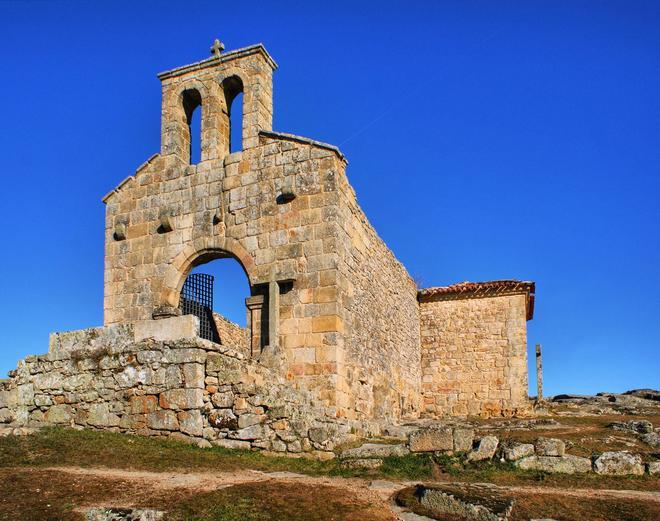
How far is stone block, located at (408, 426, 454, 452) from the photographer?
33.3 feet

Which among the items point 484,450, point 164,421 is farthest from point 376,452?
point 164,421

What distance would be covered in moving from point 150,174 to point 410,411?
10276 mm

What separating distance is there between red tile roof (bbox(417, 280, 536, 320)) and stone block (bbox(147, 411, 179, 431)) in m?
14.1

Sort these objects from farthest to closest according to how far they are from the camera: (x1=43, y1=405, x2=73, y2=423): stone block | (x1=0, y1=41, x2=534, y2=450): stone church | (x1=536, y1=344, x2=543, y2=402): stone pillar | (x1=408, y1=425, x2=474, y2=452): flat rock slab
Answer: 1. (x1=536, y1=344, x2=543, y2=402): stone pillar
2. (x1=43, y1=405, x2=73, y2=423): stone block
3. (x1=0, y1=41, x2=534, y2=450): stone church
4. (x1=408, y1=425, x2=474, y2=452): flat rock slab

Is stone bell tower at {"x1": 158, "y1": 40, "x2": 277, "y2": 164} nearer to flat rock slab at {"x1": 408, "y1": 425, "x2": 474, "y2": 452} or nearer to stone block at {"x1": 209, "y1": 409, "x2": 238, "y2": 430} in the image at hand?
stone block at {"x1": 209, "y1": 409, "x2": 238, "y2": 430}

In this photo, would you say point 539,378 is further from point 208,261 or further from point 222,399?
point 222,399

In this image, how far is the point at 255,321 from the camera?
1401 cm

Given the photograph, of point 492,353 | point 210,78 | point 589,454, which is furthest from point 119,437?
point 492,353

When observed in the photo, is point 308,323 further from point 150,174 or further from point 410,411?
point 410,411

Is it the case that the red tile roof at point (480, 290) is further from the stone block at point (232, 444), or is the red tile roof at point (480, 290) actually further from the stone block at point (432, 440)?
the stone block at point (232, 444)

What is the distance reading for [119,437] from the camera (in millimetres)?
9703

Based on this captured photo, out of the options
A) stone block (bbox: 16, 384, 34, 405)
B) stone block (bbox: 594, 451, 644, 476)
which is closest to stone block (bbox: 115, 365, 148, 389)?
stone block (bbox: 16, 384, 34, 405)

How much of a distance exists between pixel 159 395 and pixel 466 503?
5.11 m

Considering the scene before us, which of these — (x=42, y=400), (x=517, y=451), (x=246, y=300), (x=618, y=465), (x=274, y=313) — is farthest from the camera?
(x=246, y=300)
